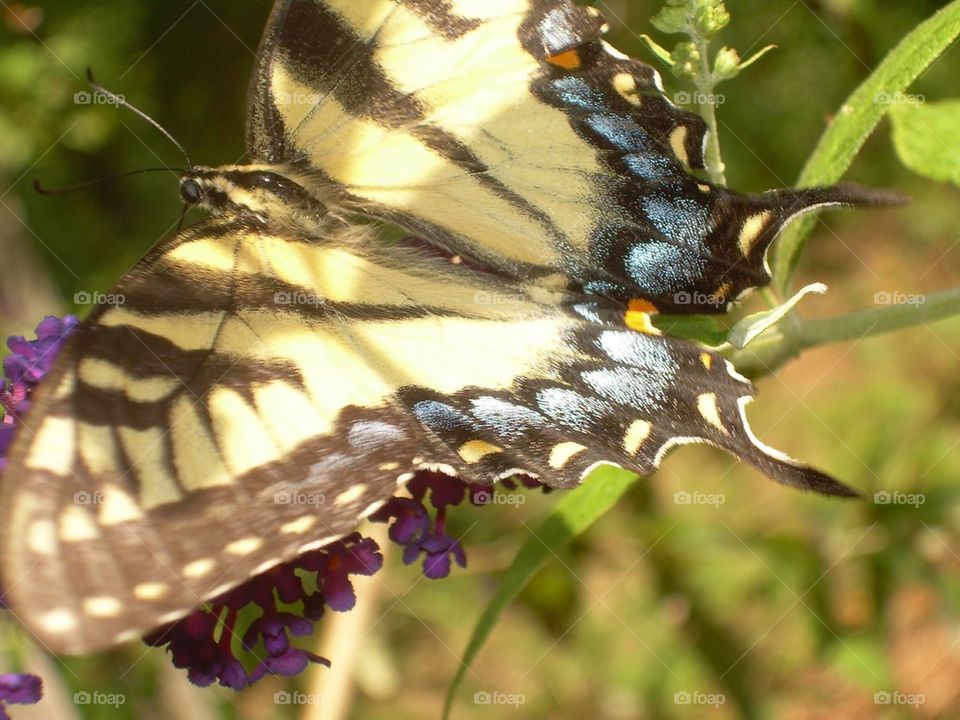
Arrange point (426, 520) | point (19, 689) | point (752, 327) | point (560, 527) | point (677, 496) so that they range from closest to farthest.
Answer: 1. point (752, 327)
2. point (19, 689)
3. point (426, 520)
4. point (560, 527)
5. point (677, 496)

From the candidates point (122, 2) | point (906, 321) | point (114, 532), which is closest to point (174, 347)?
point (114, 532)

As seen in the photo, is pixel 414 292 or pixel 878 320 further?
pixel 878 320

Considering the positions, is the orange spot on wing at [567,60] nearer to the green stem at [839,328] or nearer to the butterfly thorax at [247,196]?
the butterfly thorax at [247,196]

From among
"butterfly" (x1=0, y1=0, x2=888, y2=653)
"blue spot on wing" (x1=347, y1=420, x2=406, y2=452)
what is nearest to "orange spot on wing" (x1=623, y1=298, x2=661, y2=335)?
"butterfly" (x1=0, y1=0, x2=888, y2=653)

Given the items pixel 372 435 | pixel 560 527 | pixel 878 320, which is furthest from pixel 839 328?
pixel 372 435

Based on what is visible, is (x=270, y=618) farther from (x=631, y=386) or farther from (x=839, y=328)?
(x=839, y=328)

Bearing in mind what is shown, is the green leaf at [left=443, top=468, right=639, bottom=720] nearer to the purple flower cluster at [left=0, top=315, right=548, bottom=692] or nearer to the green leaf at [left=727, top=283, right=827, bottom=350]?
the purple flower cluster at [left=0, top=315, right=548, bottom=692]
